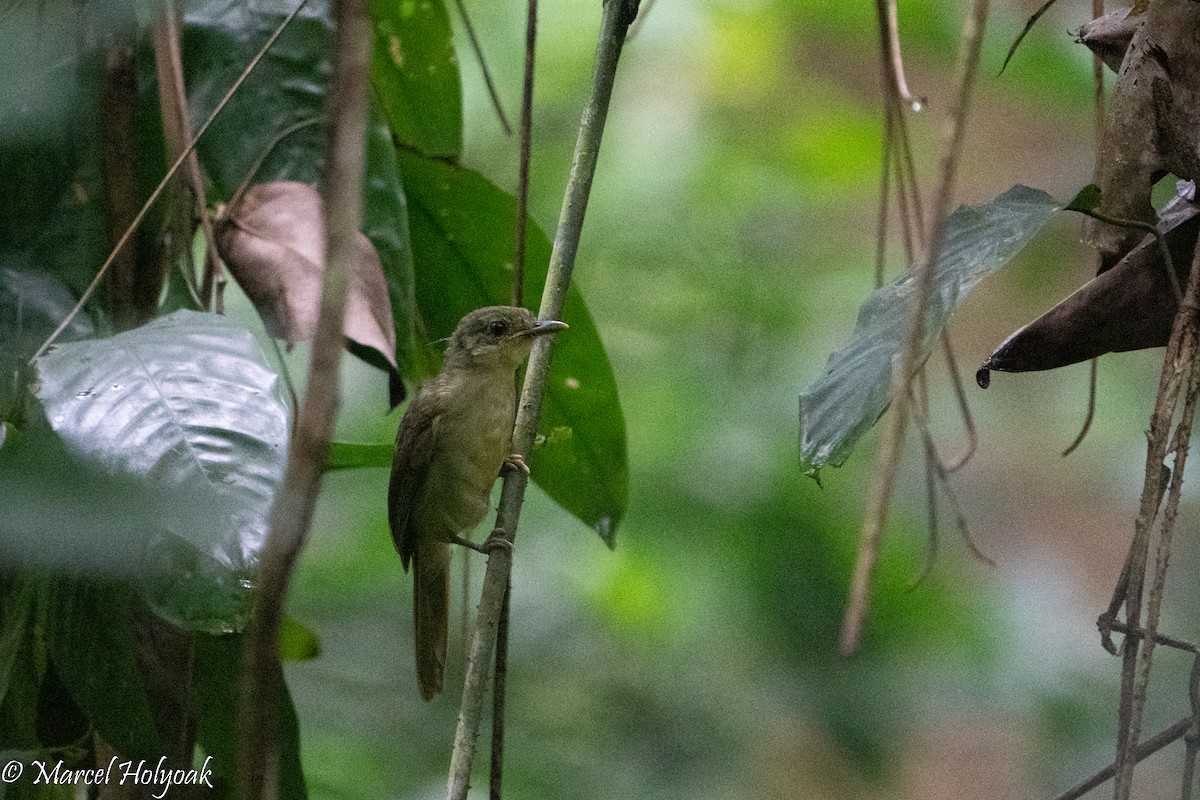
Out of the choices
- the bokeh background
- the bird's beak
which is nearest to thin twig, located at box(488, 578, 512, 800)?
the bird's beak

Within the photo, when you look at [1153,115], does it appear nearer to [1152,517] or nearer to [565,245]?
[1152,517]

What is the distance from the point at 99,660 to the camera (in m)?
2.09

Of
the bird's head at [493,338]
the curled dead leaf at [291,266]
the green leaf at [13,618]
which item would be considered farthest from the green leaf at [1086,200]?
the green leaf at [13,618]

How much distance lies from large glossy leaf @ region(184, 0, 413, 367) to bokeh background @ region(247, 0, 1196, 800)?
1719mm

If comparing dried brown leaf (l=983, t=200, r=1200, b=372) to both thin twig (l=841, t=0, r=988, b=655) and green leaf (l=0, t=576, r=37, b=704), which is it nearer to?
thin twig (l=841, t=0, r=988, b=655)

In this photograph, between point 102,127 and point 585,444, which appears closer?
point 102,127

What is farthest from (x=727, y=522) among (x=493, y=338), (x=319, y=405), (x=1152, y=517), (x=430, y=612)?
(x=319, y=405)

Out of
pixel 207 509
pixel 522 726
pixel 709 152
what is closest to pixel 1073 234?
pixel 709 152

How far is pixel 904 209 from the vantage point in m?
2.26

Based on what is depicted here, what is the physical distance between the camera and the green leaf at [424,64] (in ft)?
9.25

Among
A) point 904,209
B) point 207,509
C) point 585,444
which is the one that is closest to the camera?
point 207,509

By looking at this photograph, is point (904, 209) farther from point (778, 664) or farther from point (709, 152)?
point (709, 152)

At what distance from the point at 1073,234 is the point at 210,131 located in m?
4.32

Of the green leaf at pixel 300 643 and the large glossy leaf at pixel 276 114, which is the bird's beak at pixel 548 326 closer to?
the large glossy leaf at pixel 276 114
